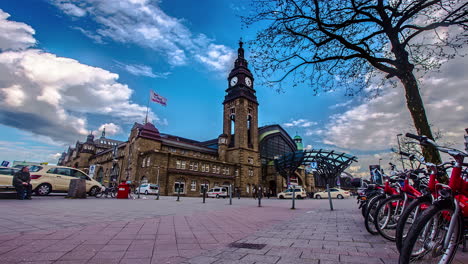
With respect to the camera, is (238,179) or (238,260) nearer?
(238,260)

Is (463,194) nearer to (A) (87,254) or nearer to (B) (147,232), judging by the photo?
(A) (87,254)

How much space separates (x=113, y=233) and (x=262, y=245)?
254 centimetres

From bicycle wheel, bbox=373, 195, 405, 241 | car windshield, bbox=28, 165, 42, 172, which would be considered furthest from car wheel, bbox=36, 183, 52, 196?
bicycle wheel, bbox=373, 195, 405, 241

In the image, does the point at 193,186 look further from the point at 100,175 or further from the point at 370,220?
the point at 370,220

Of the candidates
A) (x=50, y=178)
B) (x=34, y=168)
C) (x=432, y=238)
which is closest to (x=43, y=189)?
(x=50, y=178)

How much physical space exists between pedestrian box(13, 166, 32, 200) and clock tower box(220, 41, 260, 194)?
37.0 m

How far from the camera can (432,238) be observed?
89.7 inches

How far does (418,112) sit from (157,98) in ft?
115

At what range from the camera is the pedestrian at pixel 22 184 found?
9828mm

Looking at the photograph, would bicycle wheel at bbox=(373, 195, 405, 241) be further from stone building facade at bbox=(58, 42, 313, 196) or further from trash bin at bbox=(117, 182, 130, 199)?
stone building facade at bbox=(58, 42, 313, 196)

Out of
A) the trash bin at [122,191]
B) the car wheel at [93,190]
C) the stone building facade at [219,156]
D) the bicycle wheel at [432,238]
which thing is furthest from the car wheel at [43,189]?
the stone building facade at [219,156]

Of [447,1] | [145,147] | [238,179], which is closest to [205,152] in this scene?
[238,179]

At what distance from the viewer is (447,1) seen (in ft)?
22.0

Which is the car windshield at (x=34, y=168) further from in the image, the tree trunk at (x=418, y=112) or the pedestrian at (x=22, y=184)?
the tree trunk at (x=418, y=112)
